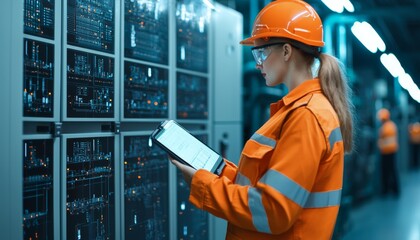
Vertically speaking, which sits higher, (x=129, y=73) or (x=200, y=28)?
(x=200, y=28)

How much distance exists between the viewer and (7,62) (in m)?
1.85

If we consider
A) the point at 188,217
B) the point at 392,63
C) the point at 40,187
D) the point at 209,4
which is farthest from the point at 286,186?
the point at 392,63

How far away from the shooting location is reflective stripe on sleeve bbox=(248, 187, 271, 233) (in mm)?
1668

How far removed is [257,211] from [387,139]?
333 inches

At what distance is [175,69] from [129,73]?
1.65 feet

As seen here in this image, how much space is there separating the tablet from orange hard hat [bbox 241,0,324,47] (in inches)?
22.3

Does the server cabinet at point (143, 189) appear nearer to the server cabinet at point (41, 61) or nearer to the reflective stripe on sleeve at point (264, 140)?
the server cabinet at point (41, 61)

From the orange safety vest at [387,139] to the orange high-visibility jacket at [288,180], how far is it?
26.6ft

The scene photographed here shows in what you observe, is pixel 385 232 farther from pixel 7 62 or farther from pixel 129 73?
pixel 7 62

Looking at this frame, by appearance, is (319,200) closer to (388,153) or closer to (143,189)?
(143,189)

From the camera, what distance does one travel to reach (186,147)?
2104 mm

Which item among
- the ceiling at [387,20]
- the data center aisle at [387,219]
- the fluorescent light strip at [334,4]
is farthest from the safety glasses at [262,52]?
the data center aisle at [387,219]

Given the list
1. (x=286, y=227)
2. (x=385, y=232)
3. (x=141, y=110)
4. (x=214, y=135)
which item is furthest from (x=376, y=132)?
(x=286, y=227)

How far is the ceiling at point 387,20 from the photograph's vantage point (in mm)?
6504
